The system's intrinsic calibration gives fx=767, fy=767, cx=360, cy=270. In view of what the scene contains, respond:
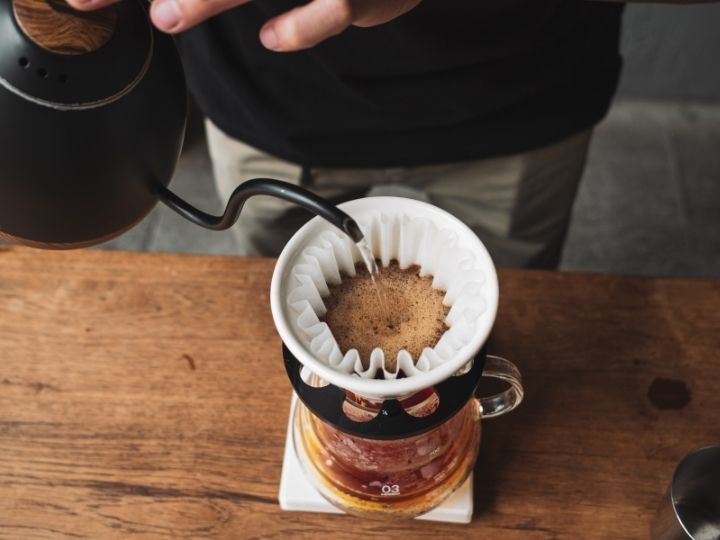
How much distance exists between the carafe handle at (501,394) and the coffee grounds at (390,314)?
3.9 inches

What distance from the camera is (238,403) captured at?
97 cm

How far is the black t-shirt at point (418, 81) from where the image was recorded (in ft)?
3.39

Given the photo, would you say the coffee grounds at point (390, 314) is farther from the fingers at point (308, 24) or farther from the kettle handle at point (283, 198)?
the fingers at point (308, 24)

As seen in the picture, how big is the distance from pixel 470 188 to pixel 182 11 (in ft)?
2.58

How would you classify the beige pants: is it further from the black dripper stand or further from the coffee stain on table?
the black dripper stand

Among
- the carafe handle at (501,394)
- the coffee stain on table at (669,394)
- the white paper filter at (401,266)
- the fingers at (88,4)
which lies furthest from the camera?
the coffee stain on table at (669,394)

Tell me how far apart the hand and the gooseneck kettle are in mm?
27

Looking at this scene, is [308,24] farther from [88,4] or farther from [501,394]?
[501,394]

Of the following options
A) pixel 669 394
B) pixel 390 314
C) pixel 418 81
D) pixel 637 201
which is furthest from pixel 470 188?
pixel 637 201

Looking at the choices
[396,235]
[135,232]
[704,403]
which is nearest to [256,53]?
[396,235]

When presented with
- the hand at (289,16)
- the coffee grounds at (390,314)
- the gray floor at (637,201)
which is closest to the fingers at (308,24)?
the hand at (289,16)

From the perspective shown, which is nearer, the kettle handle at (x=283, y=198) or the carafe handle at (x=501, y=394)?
the kettle handle at (x=283, y=198)

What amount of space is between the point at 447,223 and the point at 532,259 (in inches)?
29.5

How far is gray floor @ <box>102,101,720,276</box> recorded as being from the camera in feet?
6.99
